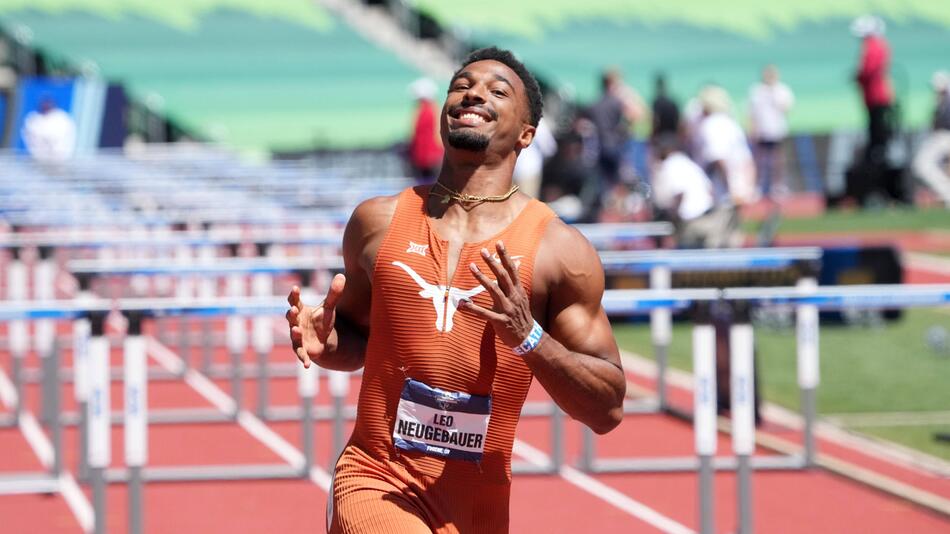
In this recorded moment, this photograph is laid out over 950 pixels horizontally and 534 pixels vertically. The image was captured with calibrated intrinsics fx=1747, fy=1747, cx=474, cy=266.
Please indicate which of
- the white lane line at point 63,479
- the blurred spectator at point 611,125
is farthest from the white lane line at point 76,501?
the blurred spectator at point 611,125

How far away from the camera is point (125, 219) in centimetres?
1430

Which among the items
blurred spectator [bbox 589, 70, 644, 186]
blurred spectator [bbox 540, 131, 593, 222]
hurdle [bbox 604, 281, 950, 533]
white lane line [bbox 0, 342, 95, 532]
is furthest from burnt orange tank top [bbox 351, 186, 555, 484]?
blurred spectator [bbox 589, 70, 644, 186]

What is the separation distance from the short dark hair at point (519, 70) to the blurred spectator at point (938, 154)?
2320 centimetres

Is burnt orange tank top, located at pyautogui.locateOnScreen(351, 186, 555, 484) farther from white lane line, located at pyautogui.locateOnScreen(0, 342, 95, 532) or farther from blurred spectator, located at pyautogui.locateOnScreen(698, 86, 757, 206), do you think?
blurred spectator, located at pyautogui.locateOnScreen(698, 86, 757, 206)

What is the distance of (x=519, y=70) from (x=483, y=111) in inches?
10.9

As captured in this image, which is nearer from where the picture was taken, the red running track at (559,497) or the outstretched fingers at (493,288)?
the outstretched fingers at (493,288)

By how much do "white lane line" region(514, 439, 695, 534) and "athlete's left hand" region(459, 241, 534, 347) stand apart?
15.3 ft

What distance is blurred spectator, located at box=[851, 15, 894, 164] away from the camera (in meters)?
26.7

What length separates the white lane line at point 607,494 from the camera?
349 inches

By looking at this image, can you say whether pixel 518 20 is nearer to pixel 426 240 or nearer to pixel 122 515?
pixel 122 515

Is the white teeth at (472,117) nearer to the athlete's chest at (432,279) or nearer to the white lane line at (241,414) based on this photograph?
the athlete's chest at (432,279)

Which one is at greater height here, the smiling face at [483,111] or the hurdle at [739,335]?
the smiling face at [483,111]

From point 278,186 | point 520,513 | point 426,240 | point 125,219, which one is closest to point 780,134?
point 278,186

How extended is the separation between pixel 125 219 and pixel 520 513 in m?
6.22
